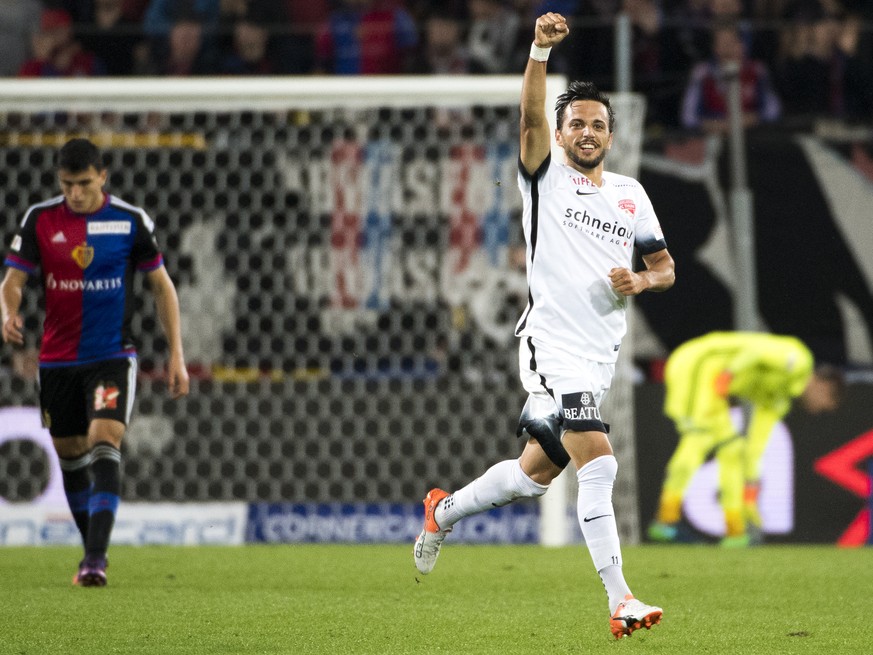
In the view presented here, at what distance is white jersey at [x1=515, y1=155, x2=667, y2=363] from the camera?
5.12 m

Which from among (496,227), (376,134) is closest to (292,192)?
(376,134)

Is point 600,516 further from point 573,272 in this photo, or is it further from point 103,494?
point 103,494

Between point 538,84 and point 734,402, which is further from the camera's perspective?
point 734,402

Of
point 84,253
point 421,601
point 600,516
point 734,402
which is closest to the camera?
point 600,516

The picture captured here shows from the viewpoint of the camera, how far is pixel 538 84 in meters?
4.88

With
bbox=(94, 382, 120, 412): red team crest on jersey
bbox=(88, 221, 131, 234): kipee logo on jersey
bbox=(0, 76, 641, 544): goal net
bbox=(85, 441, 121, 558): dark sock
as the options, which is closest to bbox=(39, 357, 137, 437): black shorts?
bbox=(94, 382, 120, 412): red team crest on jersey

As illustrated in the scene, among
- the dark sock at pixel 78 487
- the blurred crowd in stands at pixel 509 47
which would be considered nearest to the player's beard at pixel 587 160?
the dark sock at pixel 78 487

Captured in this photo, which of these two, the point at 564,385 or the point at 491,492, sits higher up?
the point at 564,385

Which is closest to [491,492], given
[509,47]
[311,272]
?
[311,272]

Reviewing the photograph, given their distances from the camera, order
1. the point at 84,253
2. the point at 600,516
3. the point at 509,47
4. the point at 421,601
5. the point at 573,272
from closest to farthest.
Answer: the point at 600,516 → the point at 573,272 → the point at 421,601 → the point at 84,253 → the point at 509,47

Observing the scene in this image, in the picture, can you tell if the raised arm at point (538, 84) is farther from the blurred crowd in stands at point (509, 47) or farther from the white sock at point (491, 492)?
the blurred crowd in stands at point (509, 47)

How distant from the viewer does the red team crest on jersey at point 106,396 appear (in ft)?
20.8

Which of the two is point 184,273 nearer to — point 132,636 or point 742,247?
point 742,247

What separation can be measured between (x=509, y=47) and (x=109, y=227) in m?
5.97
